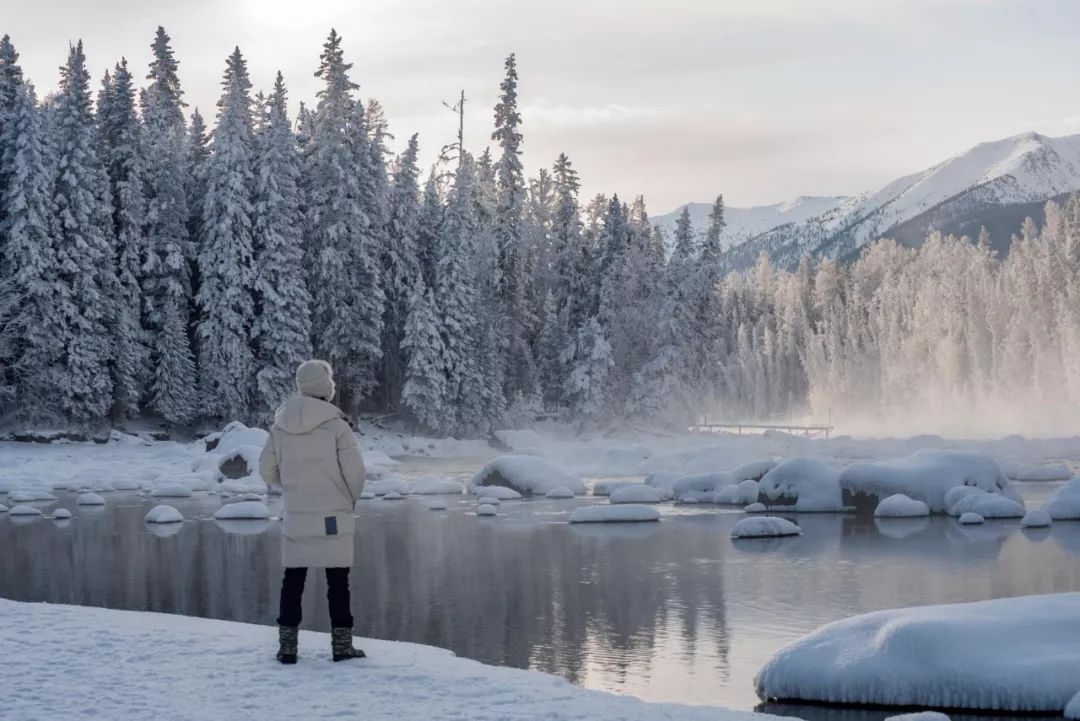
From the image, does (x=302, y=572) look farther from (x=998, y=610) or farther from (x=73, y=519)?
(x=73, y=519)

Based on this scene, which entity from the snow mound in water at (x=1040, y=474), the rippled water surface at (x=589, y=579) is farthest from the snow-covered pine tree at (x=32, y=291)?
the snow mound in water at (x=1040, y=474)

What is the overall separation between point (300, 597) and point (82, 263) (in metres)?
38.7

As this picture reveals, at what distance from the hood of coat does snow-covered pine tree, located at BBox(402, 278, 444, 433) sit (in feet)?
141

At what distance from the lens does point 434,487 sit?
98.2 feet

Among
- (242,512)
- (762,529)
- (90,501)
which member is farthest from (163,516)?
(762,529)

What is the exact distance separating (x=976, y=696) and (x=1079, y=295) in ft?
294

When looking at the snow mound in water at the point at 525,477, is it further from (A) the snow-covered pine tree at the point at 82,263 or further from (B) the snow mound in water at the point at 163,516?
(A) the snow-covered pine tree at the point at 82,263

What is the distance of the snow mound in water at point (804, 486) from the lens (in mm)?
23500

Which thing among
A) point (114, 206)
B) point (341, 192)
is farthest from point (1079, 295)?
point (114, 206)

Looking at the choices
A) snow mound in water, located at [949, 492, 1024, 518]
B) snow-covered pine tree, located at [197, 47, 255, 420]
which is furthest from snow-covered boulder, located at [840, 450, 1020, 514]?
snow-covered pine tree, located at [197, 47, 255, 420]

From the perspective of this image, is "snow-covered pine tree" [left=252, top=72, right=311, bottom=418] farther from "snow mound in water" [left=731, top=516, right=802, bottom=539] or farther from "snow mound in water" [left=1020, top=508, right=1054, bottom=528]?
"snow mound in water" [left=1020, top=508, right=1054, bottom=528]

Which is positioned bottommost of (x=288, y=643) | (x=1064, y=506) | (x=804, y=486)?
(x=1064, y=506)

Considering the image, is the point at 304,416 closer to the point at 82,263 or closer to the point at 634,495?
the point at 634,495

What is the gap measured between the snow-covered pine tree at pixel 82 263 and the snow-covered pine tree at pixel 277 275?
585 centimetres
